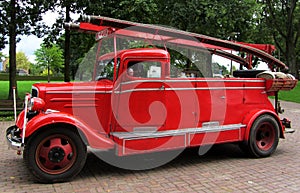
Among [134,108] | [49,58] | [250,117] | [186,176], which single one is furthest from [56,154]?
[49,58]

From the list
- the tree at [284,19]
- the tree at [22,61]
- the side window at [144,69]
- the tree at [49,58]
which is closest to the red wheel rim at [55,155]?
the side window at [144,69]

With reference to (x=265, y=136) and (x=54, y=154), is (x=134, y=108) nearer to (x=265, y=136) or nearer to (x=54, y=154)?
(x=54, y=154)

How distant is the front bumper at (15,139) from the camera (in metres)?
5.22

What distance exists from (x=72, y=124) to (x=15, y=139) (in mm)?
964

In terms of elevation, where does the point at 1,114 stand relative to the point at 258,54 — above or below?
below

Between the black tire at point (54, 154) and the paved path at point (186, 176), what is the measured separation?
16cm

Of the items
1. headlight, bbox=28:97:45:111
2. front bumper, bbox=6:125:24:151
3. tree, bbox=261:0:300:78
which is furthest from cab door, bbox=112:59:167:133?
tree, bbox=261:0:300:78

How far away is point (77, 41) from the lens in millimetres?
18031

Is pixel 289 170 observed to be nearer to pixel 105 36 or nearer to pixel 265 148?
pixel 265 148

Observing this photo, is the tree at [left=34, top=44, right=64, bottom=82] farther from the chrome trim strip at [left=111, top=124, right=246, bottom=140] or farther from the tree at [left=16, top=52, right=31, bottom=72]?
the tree at [left=16, top=52, right=31, bottom=72]

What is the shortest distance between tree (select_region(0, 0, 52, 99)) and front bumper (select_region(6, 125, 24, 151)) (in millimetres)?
9704

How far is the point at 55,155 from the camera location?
5.43 metres

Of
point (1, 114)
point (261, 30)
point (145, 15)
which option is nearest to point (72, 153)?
point (1, 114)

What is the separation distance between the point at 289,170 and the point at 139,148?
286 centimetres
